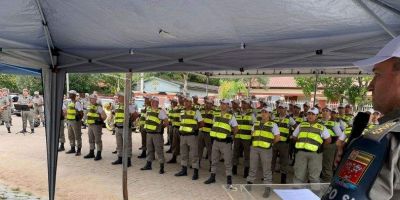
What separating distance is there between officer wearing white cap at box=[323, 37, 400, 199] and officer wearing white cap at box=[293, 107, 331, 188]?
20.4 feet

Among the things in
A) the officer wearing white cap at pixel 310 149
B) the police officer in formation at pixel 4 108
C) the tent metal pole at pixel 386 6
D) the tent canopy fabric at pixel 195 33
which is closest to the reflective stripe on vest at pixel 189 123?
the officer wearing white cap at pixel 310 149

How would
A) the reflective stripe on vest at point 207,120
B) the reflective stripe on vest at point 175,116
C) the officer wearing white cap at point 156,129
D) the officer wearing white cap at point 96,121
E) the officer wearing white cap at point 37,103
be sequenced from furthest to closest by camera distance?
the officer wearing white cap at point 37,103, the reflective stripe on vest at point 175,116, the officer wearing white cap at point 96,121, the reflective stripe on vest at point 207,120, the officer wearing white cap at point 156,129

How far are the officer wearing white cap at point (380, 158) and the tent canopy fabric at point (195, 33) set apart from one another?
2081 mm

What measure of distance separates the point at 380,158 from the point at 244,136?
8284 mm

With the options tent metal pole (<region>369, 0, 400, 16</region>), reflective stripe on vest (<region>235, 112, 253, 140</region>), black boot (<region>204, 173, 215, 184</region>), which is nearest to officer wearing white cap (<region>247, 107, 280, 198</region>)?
black boot (<region>204, 173, 215, 184</region>)

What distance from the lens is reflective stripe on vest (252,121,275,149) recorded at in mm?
7512

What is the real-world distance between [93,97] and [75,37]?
22.0ft

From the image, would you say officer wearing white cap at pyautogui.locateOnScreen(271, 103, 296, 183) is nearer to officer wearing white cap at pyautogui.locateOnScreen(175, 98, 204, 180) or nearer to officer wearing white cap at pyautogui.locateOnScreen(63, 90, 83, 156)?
officer wearing white cap at pyautogui.locateOnScreen(175, 98, 204, 180)

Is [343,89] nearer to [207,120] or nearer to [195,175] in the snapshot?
[207,120]

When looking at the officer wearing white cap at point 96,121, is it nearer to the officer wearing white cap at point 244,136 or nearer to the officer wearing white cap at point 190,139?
the officer wearing white cap at point 190,139

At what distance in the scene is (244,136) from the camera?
9188mm

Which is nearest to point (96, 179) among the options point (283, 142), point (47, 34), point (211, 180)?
point (211, 180)

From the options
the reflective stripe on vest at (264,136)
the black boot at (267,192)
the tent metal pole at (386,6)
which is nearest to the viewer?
the black boot at (267,192)

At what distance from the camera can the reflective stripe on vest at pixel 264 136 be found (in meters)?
7.51
